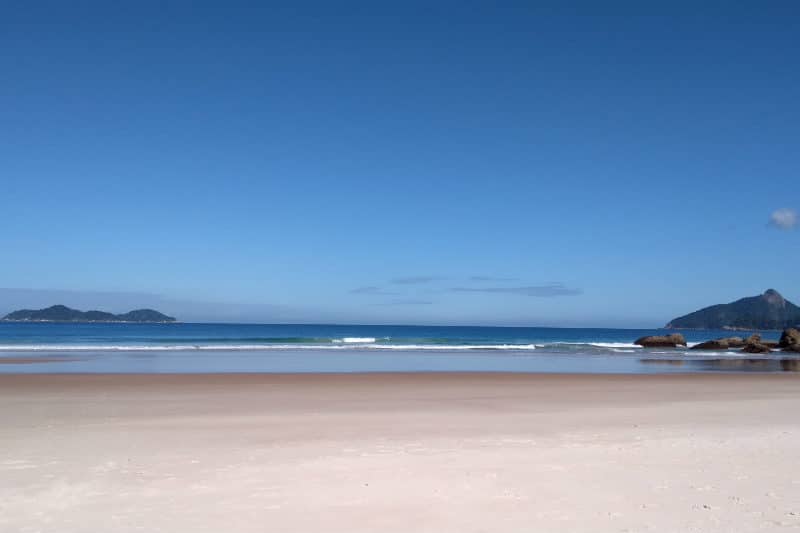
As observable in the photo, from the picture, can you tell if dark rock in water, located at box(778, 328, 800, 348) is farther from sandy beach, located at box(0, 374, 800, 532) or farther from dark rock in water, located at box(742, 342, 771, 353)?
sandy beach, located at box(0, 374, 800, 532)

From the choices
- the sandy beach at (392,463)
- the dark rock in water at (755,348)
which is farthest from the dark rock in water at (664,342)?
the sandy beach at (392,463)

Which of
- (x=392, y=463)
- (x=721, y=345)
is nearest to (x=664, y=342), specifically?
(x=721, y=345)

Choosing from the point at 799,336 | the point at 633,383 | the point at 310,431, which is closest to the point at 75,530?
the point at 310,431

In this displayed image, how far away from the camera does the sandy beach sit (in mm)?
5922

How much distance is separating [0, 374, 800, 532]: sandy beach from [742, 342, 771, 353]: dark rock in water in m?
31.9

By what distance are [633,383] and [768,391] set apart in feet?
13.0

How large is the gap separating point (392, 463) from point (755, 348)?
44.5m

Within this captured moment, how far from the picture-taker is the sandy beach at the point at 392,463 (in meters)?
5.92

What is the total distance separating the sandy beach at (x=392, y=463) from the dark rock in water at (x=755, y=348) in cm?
3192

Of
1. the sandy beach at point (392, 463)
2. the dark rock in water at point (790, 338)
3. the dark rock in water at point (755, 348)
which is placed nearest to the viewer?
the sandy beach at point (392, 463)

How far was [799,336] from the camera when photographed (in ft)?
156

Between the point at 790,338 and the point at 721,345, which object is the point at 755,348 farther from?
the point at 790,338

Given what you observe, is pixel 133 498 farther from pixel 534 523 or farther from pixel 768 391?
pixel 768 391

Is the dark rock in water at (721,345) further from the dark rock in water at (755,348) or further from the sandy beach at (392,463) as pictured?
the sandy beach at (392,463)
